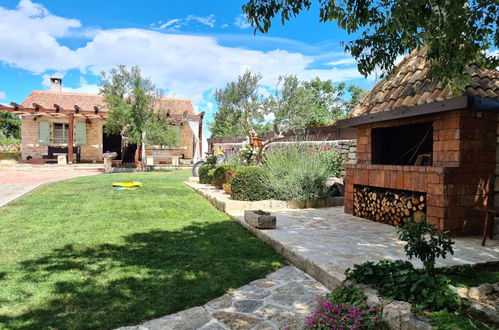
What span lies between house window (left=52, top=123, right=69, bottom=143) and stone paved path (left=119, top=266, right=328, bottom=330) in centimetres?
2397

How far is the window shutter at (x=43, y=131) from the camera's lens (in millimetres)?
22328

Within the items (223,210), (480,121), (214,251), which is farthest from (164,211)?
(480,121)

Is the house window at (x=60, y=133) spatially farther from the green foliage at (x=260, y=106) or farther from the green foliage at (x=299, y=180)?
the green foliage at (x=299, y=180)

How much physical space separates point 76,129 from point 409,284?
2471 cm

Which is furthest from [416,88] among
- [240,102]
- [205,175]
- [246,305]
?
[240,102]

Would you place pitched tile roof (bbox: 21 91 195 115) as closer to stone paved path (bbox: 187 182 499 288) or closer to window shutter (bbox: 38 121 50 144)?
window shutter (bbox: 38 121 50 144)

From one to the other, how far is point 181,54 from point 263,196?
301 ft

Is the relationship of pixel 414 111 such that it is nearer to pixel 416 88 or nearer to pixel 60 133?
pixel 416 88

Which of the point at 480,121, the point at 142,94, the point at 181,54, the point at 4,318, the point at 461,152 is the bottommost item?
the point at 4,318

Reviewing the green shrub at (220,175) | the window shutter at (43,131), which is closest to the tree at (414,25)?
the green shrub at (220,175)

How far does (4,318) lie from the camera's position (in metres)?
2.50

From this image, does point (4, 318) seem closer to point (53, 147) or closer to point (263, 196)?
point (263, 196)

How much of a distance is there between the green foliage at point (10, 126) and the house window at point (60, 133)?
59.4 ft

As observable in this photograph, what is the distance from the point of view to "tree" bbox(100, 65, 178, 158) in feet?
59.1
